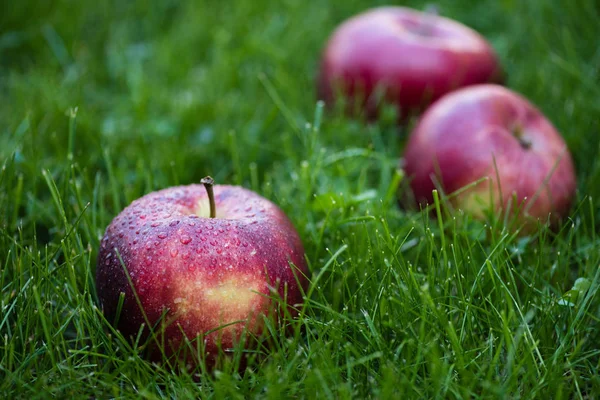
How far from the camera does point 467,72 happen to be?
307 centimetres

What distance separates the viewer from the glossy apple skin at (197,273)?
1544 mm

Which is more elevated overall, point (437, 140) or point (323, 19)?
point (323, 19)

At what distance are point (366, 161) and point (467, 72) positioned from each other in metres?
0.79

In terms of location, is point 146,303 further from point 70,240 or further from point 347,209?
point 347,209

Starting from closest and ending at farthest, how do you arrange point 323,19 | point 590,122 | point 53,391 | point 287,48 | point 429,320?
point 53,391, point 429,320, point 590,122, point 287,48, point 323,19

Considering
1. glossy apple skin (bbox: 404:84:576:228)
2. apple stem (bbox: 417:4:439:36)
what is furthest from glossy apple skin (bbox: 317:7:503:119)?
glossy apple skin (bbox: 404:84:576:228)

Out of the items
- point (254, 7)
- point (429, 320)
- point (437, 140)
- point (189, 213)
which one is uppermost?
point (254, 7)

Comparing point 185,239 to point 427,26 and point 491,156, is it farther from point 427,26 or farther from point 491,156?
point 427,26

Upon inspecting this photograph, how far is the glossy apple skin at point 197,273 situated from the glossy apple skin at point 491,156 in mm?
904

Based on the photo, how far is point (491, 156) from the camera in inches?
90.7

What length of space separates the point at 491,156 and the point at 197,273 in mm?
1284

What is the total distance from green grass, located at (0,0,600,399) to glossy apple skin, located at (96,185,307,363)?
76mm

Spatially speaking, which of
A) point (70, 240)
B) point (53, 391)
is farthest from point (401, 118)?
point (53, 391)

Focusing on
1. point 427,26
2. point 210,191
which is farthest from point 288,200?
point 427,26
